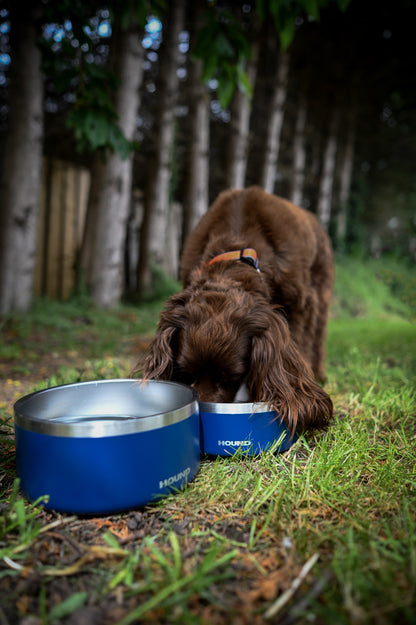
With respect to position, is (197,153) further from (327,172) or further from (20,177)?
(327,172)

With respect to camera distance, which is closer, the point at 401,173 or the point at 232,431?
the point at 232,431

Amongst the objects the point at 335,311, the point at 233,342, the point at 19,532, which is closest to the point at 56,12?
the point at 233,342

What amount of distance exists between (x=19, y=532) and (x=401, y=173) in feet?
61.6

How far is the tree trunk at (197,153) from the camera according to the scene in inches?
290

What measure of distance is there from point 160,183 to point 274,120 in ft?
11.4

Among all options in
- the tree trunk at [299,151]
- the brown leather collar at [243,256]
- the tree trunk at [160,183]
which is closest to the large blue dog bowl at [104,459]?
the brown leather collar at [243,256]

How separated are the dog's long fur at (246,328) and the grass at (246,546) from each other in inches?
10.9

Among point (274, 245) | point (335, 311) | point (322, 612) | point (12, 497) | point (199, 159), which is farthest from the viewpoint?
point (335, 311)

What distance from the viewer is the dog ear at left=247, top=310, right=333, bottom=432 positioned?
71.4 inches

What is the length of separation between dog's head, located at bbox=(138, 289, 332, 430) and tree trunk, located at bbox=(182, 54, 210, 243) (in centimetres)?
561

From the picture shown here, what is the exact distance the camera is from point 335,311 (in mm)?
9500

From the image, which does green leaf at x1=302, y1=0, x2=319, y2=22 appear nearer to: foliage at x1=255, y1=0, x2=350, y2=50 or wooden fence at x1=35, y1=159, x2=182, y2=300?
foliage at x1=255, y1=0, x2=350, y2=50

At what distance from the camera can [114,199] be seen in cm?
608

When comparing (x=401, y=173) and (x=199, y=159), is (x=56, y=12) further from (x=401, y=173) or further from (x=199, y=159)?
(x=401, y=173)
